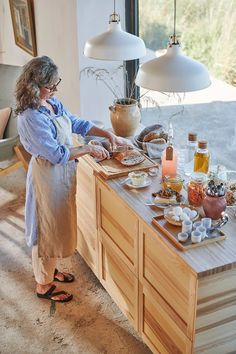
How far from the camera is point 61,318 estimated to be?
2.69 meters

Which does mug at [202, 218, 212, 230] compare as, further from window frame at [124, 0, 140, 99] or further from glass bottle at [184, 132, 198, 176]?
window frame at [124, 0, 140, 99]

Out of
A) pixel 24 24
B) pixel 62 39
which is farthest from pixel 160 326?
pixel 24 24

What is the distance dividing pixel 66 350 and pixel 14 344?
0.26 meters

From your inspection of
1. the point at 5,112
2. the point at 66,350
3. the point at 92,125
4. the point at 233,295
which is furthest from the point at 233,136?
the point at 5,112

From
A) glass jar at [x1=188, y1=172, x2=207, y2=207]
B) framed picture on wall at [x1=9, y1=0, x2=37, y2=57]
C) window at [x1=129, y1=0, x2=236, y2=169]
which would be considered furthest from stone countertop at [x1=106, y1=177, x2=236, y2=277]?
framed picture on wall at [x1=9, y1=0, x2=37, y2=57]

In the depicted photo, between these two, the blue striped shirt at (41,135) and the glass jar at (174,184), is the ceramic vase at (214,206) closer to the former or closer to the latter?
the glass jar at (174,184)

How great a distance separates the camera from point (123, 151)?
2.63 meters

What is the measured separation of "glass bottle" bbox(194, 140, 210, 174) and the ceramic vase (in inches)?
12.6

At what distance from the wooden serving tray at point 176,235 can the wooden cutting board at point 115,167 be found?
17.2 inches

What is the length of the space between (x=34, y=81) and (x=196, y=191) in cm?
90

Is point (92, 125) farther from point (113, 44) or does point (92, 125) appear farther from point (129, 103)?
point (113, 44)

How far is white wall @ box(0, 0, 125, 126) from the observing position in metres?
3.06

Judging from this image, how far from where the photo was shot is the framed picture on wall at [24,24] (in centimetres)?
368

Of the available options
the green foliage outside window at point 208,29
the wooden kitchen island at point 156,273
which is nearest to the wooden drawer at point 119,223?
the wooden kitchen island at point 156,273
